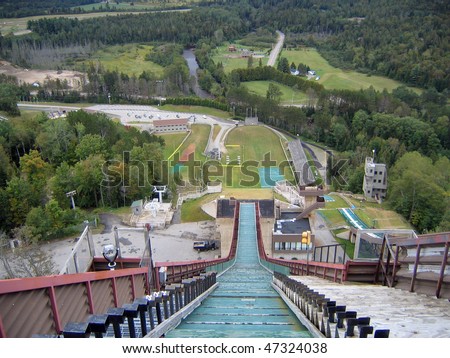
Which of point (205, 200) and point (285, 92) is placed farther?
point (285, 92)

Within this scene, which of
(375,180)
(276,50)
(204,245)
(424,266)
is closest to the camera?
(424,266)

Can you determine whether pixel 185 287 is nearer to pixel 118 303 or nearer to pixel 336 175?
pixel 118 303

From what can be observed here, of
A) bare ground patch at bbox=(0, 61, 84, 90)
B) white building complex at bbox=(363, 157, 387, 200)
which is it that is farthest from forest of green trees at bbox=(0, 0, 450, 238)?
bare ground patch at bbox=(0, 61, 84, 90)

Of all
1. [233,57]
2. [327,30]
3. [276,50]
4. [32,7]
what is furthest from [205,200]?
[32,7]

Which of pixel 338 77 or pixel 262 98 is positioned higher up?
pixel 338 77

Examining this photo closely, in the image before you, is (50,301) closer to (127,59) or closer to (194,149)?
(194,149)

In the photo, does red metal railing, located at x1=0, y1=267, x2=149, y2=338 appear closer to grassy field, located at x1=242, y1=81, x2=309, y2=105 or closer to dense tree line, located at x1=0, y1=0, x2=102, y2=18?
grassy field, located at x1=242, y1=81, x2=309, y2=105
